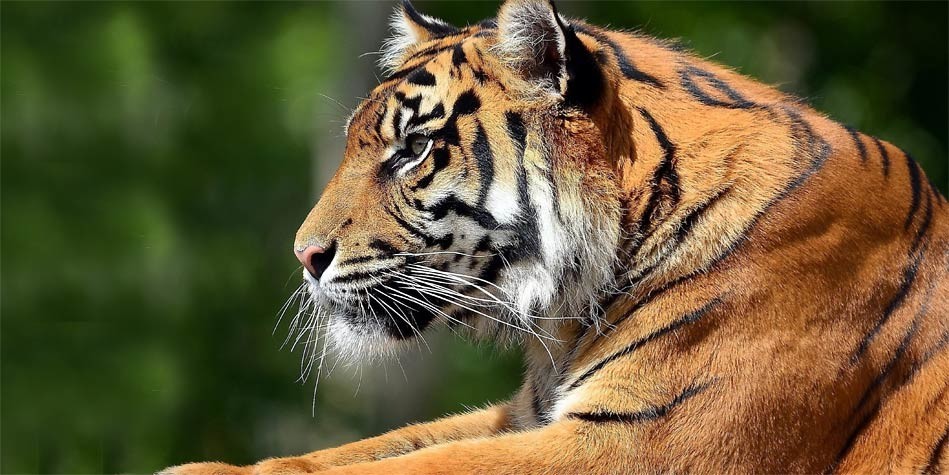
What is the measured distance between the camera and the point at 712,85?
2.97 m

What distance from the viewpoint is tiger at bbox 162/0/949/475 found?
8.55 feet

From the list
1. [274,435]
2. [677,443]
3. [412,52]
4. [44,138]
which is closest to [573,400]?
[677,443]

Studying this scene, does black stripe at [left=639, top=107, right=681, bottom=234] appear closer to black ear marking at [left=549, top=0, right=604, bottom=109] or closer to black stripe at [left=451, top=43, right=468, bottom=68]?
black ear marking at [left=549, top=0, right=604, bottom=109]

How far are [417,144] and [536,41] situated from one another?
0.45 meters

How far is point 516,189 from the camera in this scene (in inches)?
112

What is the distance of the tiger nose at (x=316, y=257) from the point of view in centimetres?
293

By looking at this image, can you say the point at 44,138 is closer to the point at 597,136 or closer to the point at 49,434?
the point at 49,434

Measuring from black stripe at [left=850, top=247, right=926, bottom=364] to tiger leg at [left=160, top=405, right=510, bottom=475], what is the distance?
1138 mm

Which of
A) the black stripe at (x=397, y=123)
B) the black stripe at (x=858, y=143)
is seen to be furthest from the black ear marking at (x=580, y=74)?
the black stripe at (x=858, y=143)

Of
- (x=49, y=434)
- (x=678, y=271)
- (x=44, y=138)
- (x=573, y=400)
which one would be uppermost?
(x=678, y=271)

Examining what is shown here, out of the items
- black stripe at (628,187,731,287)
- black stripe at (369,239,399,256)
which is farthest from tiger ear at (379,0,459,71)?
black stripe at (628,187,731,287)

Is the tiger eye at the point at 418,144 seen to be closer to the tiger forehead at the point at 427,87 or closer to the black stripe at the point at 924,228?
the tiger forehead at the point at 427,87

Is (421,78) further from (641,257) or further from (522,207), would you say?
(641,257)

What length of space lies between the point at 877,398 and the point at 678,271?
632 millimetres
